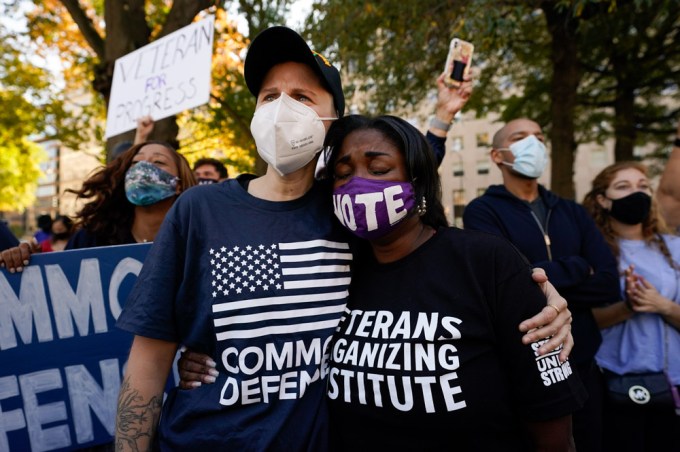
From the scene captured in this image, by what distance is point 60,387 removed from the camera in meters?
2.28

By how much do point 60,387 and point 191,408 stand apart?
42.9 inches

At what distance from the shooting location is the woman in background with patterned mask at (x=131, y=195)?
2.79 metres

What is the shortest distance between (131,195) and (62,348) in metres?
0.87

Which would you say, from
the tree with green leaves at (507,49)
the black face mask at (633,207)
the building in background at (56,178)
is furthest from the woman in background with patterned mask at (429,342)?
the building in background at (56,178)

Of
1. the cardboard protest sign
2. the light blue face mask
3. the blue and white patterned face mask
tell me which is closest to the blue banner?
the blue and white patterned face mask

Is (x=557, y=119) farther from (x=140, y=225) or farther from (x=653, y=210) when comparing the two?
(x=140, y=225)

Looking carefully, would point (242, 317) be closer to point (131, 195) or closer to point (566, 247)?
point (131, 195)

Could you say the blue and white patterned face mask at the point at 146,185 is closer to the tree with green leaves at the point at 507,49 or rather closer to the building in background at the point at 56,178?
the tree with green leaves at the point at 507,49

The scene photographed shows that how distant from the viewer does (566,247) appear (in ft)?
9.18

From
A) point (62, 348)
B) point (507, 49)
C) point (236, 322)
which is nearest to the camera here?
point (236, 322)

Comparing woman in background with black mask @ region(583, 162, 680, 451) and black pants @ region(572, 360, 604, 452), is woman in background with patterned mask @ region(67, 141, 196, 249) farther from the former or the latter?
woman in background with black mask @ region(583, 162, 680, 451)

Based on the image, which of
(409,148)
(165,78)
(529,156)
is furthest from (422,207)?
(165,78)

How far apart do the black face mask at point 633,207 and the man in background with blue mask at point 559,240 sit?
36 cm

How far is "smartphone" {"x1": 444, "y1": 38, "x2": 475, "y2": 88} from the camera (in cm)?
265
